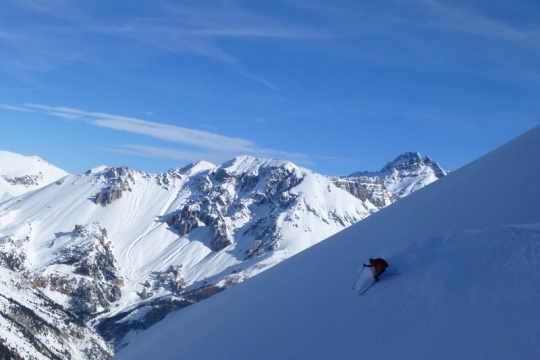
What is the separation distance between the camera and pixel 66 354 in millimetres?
85500

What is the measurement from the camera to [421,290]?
9.47 meters

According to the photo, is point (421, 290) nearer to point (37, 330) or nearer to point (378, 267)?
point (378, 267)

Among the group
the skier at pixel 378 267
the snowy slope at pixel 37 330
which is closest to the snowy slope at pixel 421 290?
the skier at pixel 378 267

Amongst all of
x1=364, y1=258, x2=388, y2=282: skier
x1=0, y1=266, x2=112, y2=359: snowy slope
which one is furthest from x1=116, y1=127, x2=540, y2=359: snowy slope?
x1=0, y1=266, x2=112, y2=359: snowy slope

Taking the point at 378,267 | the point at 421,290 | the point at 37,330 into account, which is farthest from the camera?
the point at 37,330

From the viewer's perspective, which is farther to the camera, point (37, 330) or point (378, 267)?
point (37, 330)

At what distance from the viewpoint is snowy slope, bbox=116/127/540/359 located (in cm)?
788

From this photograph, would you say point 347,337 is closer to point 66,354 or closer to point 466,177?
point 466,177

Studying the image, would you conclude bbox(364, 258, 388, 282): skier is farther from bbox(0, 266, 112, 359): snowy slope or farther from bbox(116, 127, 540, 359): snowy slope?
bbox(0, 266, 112, 359): snowy slope

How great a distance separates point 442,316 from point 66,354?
3592 inches

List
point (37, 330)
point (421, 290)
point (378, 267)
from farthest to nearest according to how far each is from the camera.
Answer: point (37, 330), point (378, 267), point (421, 290)

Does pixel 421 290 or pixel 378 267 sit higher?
pixel 378 267

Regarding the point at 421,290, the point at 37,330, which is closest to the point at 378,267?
the point at 421,290

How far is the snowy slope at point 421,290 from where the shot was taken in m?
7.88
